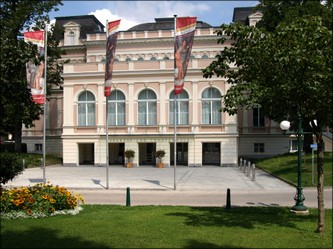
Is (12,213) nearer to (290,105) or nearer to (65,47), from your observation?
(290,105)

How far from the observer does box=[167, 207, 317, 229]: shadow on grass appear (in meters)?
10.5

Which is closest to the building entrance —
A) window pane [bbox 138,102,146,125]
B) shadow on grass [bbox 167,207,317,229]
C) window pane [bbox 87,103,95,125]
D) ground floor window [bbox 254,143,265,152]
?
window pane [bbox 87,103,95,125]

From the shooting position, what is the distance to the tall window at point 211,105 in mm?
36031

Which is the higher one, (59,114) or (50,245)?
(59,114)

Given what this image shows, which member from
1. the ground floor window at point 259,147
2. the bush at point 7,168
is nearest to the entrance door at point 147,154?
the ground floor window at point 259,147

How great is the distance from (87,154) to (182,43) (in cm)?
2402

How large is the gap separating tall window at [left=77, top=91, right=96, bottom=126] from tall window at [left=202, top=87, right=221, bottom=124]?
10679mm

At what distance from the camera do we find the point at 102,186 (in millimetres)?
22125

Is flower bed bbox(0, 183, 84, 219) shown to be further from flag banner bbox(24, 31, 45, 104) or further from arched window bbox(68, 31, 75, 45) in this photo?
arched window bbox(68, 31, 75, 45)

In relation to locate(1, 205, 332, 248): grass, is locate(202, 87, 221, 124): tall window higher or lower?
higher

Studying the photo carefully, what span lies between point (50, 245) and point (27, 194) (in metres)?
4.19

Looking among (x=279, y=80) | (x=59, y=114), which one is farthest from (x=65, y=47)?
(x=279, y=80)

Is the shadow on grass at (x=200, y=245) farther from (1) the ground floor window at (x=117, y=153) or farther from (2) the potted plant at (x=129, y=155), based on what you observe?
(1) the ground floor window at (x=117, y=153)

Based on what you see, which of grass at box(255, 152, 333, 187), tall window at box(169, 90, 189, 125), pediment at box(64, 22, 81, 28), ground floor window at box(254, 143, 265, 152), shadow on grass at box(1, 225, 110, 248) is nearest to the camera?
shadow on grass at box(1, 225, 110, 248)
